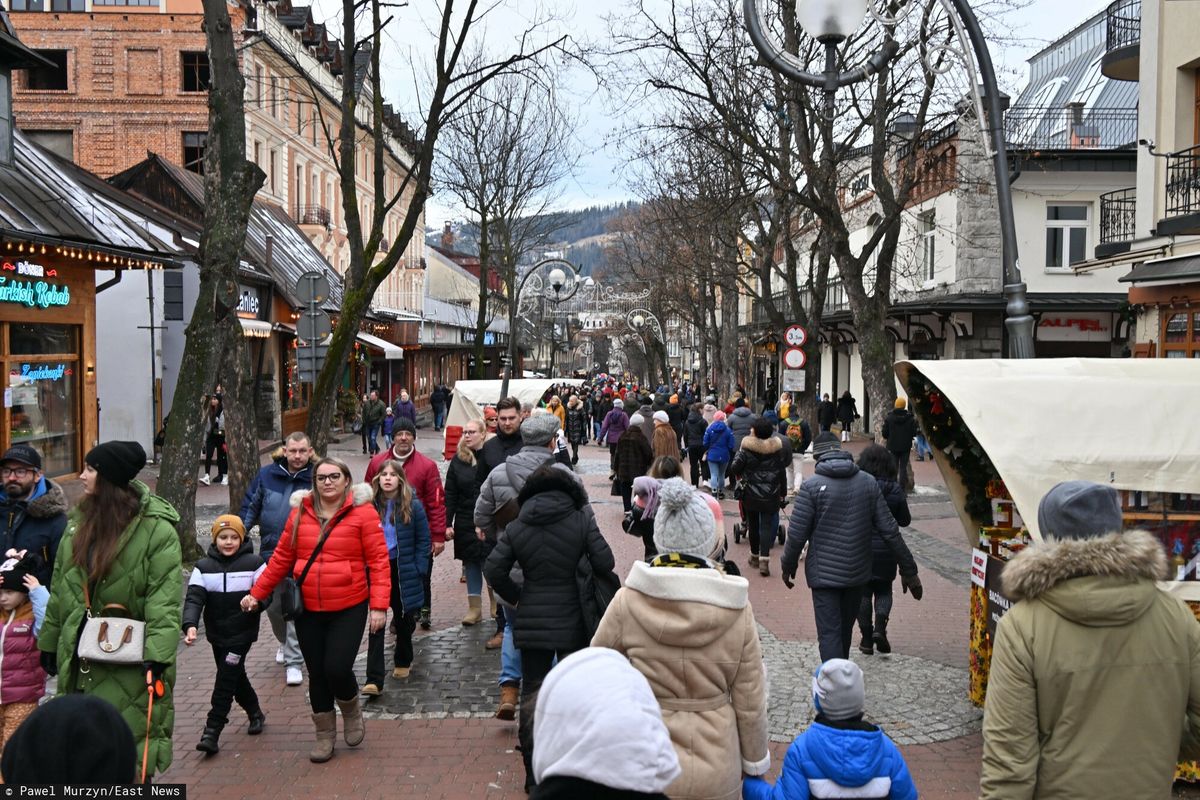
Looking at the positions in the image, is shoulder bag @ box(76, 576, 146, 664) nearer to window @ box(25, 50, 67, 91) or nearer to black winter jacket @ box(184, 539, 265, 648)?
black winter jacket @ box(184, 539, 265, 648)

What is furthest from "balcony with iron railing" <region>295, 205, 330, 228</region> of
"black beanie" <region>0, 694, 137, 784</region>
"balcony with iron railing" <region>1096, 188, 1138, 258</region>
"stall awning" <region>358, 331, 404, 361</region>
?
"black beanie" <region>0, 694, 137, 784</region>

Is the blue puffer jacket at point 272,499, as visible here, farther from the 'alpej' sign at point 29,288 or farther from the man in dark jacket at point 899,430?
the man in dark jacket at point 899,430

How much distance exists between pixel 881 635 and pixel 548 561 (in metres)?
3.90

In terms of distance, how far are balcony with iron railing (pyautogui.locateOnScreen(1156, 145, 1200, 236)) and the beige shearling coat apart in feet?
43.8

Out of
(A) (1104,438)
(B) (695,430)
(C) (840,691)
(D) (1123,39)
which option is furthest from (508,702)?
(D) (1123,39)

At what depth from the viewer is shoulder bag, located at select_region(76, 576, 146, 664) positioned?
4.61 meters

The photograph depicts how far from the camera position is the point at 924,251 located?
103 feet

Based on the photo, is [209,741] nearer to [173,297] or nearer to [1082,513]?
[1082,513]

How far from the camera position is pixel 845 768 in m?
3.44

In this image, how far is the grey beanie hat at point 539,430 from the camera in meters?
7.31

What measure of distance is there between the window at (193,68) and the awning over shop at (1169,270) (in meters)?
30.1

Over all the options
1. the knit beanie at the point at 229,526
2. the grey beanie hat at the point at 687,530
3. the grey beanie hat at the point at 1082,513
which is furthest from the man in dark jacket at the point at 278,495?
the grey beanie hat at the point at 1082,513

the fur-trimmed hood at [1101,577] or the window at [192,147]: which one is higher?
the window at [192,147]

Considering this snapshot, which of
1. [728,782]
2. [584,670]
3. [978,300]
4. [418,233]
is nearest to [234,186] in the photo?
[728,782]
